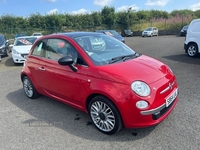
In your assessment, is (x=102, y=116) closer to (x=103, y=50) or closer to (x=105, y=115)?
(x=105, y=115)

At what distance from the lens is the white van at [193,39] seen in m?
8.77

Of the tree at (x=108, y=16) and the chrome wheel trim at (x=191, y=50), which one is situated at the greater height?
the tree at (x=108, y=16)

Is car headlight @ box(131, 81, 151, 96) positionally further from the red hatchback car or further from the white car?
the white car

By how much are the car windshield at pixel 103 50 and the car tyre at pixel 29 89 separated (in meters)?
1.98

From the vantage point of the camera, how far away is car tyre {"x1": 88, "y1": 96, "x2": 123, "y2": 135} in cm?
298

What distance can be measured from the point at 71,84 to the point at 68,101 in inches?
17.7

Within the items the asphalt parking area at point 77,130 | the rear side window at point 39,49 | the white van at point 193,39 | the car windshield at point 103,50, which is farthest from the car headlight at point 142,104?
the white van at point 193,39

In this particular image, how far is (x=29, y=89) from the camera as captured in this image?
498 cm

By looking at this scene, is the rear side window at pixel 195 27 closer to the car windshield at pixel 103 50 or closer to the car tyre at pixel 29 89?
the car windshield at pixel 103 50

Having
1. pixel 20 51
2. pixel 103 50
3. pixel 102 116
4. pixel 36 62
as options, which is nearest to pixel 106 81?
pixel 102 116

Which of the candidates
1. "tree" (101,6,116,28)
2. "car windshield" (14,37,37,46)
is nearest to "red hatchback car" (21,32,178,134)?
"car windshield" (14,37,37,46)

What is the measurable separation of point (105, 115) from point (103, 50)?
129cm

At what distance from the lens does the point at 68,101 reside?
12.4ft

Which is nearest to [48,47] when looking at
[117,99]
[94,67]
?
[94,67]
